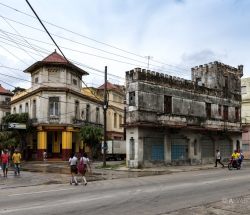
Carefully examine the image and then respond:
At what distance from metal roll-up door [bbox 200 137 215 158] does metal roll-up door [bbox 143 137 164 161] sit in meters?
5.92

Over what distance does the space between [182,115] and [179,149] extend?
302 cm

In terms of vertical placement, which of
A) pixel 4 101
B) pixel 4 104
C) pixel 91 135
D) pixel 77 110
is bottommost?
pixel 91 135

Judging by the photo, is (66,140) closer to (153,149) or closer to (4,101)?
(153,149)

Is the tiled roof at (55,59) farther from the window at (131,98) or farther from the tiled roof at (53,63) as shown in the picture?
the window at (131,98)

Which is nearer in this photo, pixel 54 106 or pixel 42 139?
pixel 42 139

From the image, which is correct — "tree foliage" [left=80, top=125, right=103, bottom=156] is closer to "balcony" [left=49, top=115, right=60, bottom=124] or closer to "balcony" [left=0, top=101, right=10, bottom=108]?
"balcony" [left=49, top=115, right=60, bottom=124]

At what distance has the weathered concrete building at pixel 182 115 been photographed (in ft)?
117

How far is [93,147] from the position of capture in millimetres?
55250

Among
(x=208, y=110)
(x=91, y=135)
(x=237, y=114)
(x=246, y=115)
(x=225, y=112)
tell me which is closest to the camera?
(x=208, y=110)

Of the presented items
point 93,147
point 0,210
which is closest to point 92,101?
point 93,147

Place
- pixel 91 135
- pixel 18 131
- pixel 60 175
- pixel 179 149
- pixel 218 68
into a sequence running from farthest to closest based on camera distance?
pixel 18 131 < pixel 91 135 < pixel 218 68 < pixel 179 149 < pixel 60 175

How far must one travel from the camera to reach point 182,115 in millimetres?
38812

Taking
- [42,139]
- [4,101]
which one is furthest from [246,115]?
[4,101]

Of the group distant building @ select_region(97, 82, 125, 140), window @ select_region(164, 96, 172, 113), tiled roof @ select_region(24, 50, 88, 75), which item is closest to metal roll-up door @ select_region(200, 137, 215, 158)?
window @ select_region(164, 96, 172, 113)
